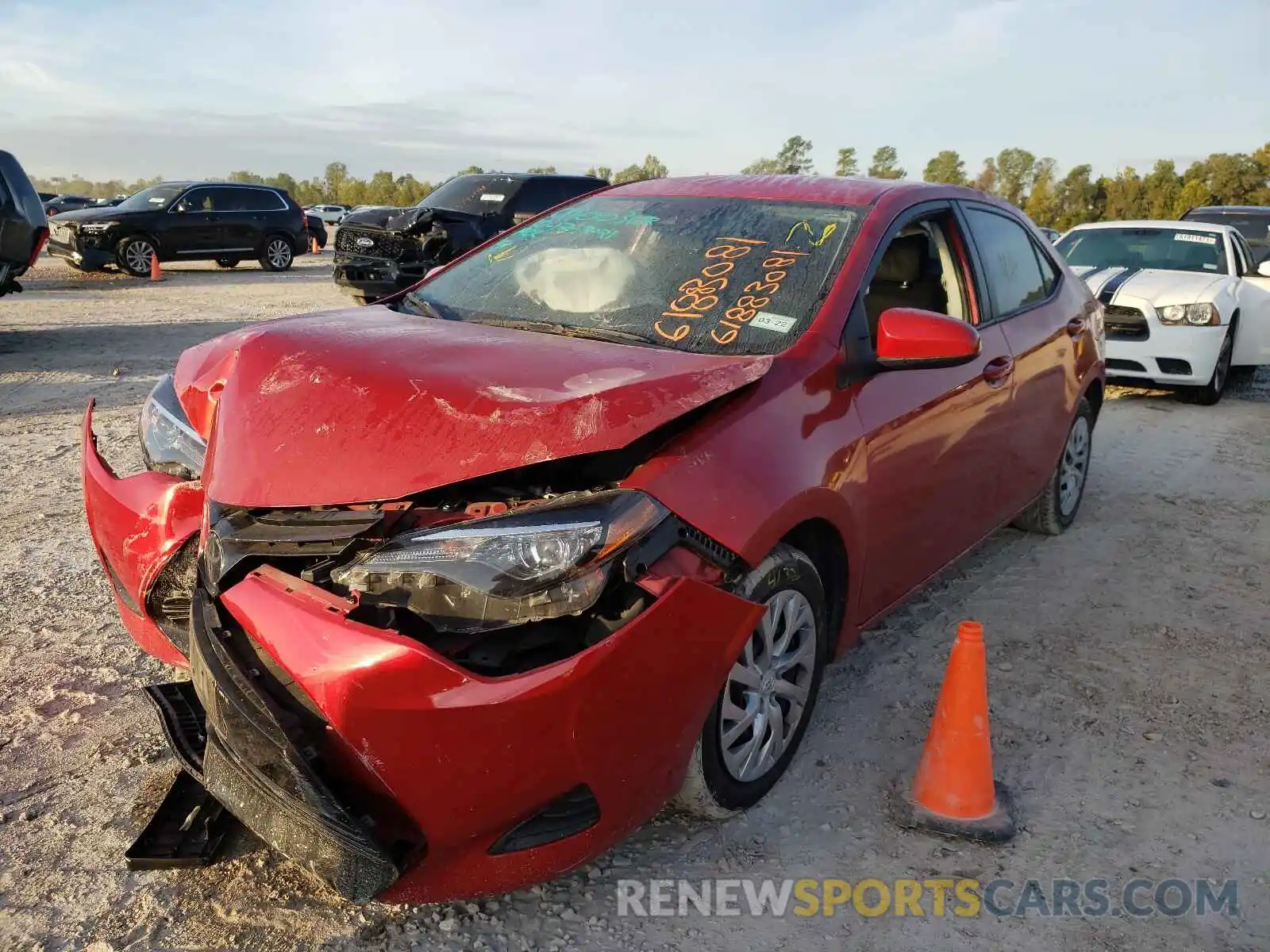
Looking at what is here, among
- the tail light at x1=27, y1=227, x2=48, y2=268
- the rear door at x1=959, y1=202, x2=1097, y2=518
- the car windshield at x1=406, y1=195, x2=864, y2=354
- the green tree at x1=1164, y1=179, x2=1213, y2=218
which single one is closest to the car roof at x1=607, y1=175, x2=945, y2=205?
the car windshield at x1=406, y1=195, x2=864, y2=354

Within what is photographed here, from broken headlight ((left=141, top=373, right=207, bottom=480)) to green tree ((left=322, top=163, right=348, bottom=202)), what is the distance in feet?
288

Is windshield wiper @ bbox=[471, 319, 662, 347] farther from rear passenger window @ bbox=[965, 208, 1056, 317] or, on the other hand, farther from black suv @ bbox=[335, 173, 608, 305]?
black suv @ bbox=[335, 173, 608, 305]

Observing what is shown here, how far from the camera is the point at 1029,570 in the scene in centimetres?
474

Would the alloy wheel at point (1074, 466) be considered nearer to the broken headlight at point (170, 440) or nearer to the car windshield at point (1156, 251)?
the broken headlight at point (170, 440)

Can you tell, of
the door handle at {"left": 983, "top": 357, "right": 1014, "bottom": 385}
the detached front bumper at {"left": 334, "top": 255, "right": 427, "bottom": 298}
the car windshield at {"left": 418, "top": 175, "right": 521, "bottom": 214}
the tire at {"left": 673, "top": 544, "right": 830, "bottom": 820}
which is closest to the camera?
the tire at {"left": 673, "top": 544, "right": 830, "bottom": 820}

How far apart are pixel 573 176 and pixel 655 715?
39.1ft

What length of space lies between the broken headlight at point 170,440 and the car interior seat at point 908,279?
82.7 inches

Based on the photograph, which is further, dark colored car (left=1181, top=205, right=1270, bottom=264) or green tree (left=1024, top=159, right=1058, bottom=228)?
green tree (left=1024, top=159, right=1058, bottom=228)

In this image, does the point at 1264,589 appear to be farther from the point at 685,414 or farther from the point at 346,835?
the point at 346,835

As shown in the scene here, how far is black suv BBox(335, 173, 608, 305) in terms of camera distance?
11383mm

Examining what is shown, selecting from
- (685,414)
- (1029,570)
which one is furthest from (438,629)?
(1029,570)

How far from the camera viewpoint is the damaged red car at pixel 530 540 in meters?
2.04

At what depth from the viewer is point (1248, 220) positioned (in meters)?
11.9

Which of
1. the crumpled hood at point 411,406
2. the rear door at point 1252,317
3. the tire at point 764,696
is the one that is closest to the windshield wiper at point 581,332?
the crumpled hood at point 411,406
